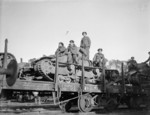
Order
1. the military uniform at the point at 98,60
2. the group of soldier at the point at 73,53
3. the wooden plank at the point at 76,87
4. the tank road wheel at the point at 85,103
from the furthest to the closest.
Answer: the military uniform at the point at 98,60
the group of soldier at the point at 73,53
the tank road wheel at the point at 85,103
the wooden plank at the point at 76,87

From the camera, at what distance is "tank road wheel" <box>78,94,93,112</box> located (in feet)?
34.5

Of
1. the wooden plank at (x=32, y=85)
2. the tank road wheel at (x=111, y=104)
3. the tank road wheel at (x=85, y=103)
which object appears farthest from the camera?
the tank road wheel at (x=111, y=104)

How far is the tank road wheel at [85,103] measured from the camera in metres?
10.5

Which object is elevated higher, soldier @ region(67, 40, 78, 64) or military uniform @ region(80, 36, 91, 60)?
military uniform @ region(80, 36, 91, 60)

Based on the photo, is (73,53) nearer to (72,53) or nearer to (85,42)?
(72,53)

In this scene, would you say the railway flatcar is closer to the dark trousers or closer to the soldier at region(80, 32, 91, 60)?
the dark trousers

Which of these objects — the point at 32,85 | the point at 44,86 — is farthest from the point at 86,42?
the point at 32,85

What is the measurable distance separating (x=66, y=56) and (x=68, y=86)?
1.77 metres

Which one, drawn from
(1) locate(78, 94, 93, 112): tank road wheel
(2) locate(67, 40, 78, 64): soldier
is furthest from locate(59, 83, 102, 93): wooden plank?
(2) locate(67, 40, 78, 64): soldier

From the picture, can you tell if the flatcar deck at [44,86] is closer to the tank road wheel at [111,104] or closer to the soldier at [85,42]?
the tank road wheel at [111,104]

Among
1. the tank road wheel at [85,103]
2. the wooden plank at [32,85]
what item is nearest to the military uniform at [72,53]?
the tank road wheel at [85,103]

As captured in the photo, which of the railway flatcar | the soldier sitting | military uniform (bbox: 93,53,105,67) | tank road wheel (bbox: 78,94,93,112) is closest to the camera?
the railway flatcar

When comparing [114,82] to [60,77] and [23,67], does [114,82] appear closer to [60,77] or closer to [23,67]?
[60,77]

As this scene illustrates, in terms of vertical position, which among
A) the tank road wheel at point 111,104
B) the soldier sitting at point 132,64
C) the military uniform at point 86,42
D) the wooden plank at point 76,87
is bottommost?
the tank road wheel at point 111,104
